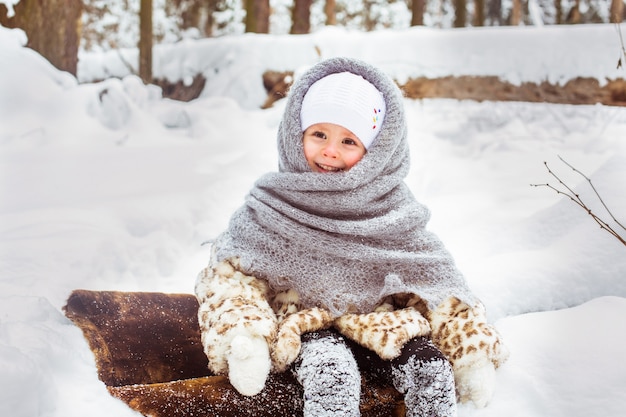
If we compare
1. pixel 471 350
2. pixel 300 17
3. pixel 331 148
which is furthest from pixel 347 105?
pixel 300 17

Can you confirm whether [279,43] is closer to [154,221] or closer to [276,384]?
[154,221]

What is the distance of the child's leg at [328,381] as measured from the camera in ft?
4.37

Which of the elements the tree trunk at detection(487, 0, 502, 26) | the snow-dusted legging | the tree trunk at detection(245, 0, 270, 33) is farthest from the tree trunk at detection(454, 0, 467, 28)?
the snow-dusted legging

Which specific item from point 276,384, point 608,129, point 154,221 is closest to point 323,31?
point 608,129

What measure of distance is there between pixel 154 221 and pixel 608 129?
303cm

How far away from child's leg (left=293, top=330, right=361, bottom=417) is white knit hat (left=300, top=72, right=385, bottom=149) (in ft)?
2.19

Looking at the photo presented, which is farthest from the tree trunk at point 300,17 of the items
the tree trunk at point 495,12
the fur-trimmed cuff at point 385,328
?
the tree trunk at point 495,12

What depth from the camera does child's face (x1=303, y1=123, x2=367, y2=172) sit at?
1.75 meters

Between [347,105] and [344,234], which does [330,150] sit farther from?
[344,234]

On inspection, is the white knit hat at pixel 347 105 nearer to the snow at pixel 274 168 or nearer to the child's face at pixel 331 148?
the child's face at pixel 331 148

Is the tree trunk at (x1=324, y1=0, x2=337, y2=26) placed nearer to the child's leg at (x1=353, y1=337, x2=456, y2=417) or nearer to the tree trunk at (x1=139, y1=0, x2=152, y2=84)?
the tree trunk at (x1=139, y1=0, x2=152, y2=84)

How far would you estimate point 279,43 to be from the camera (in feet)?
18.1

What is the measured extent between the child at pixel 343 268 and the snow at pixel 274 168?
0.25 metres

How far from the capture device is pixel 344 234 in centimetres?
173
